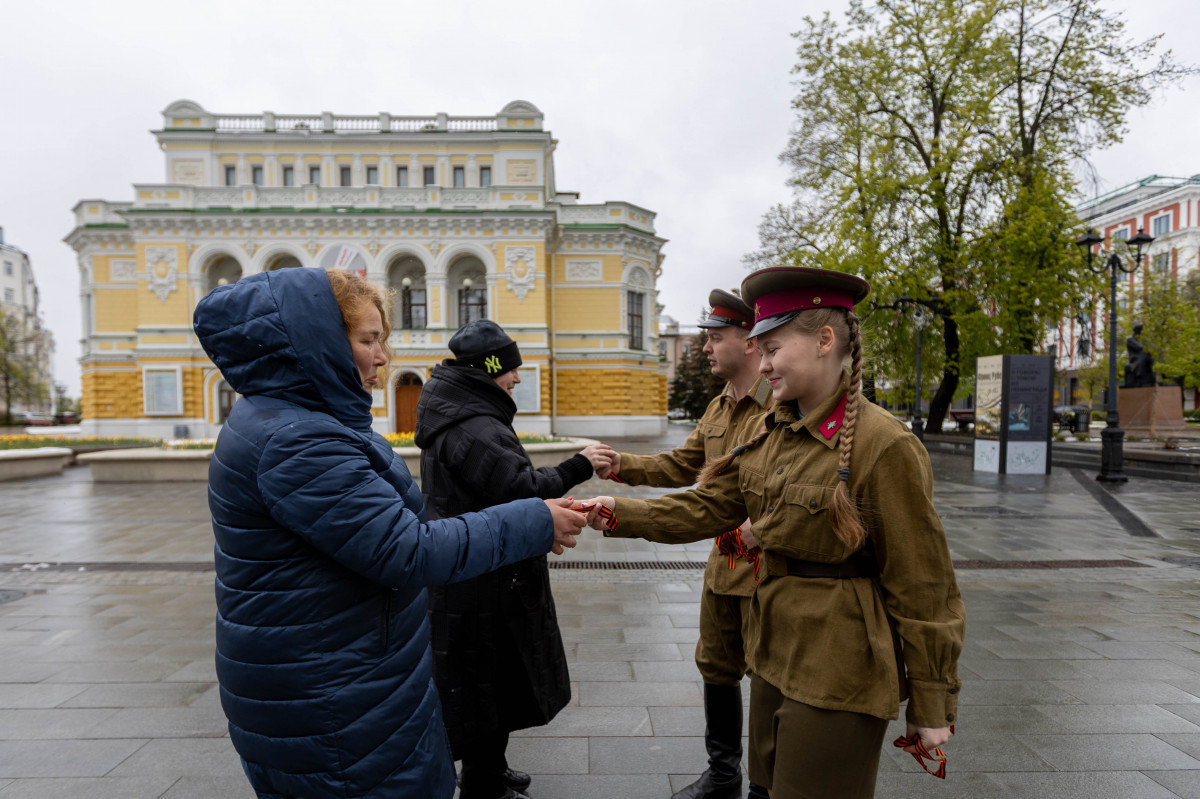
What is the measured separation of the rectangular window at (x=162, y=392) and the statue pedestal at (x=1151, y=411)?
39.7 metres

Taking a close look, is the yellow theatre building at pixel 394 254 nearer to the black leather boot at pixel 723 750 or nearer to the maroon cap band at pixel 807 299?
the black leather boot at pixel 723 750

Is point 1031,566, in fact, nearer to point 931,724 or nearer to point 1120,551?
point 1120,551

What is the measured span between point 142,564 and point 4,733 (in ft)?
13.6

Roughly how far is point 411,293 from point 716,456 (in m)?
34.6

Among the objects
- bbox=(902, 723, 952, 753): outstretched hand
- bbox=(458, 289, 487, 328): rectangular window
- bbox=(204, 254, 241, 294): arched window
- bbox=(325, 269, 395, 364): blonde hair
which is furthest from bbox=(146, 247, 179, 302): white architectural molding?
bbox=(902, 723, 952, 753): outstretched hand

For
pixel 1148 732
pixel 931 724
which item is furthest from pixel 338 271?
pixel 1148 732

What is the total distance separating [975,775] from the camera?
3.07m

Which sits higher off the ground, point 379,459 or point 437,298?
point 437,298

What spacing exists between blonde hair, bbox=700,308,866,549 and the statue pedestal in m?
26.2

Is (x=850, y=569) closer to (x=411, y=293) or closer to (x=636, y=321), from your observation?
(x=636, y=321)

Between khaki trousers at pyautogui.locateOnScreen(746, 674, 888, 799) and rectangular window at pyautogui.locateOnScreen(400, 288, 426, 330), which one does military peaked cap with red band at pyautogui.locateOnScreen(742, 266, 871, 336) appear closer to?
khaki trousers at pyautogui.locateOnScreen(746, 674, 888, 799)

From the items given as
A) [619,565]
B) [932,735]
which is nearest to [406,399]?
[619,565]

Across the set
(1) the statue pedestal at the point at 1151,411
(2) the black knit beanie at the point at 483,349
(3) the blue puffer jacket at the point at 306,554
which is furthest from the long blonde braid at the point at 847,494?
(1) the statue pedestal at the point at 1151,411

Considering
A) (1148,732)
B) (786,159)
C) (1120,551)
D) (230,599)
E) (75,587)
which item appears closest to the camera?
(230,599)
